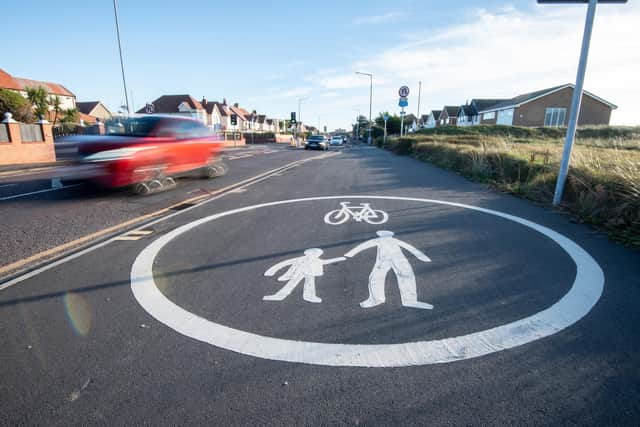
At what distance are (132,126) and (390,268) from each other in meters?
7.48

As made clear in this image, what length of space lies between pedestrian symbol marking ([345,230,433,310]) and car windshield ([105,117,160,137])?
6.34 m

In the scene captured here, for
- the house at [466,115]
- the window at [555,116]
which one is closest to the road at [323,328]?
the window at [555,116]

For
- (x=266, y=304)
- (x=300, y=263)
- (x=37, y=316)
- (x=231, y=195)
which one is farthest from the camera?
(x=231, y=195)

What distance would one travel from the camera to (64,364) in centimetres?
222

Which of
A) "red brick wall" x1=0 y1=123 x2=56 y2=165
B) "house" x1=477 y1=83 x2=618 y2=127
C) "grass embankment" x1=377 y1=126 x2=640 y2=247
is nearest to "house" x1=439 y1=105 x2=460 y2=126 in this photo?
"house" x1=477 y1=83 x2=618 y2=127

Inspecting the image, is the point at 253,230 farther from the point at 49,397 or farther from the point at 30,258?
the point at 49,397

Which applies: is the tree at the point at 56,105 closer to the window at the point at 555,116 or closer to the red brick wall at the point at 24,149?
the red brick wall at the point at 24,149

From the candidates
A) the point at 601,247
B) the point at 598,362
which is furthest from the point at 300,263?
the point at 601,247

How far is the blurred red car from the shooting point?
23.5 ft

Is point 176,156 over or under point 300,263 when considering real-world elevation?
over

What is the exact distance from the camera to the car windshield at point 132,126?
8.05 meters

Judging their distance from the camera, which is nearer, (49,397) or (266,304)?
(49,397)

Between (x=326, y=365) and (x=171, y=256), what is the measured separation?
275 cm

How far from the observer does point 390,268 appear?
375 cm
